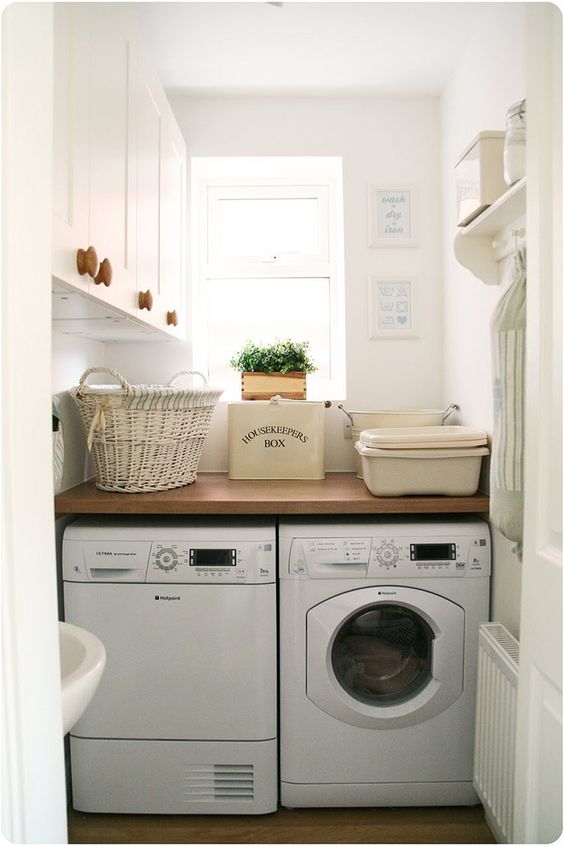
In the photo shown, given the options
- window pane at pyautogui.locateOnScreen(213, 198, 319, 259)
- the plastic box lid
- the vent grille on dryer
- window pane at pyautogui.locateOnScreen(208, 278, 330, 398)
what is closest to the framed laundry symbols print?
window pane at pyautogui.locateOnScreen(208, 278, 330, 398)

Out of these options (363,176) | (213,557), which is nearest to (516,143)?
(363,176)

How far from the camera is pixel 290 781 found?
1.82 metres

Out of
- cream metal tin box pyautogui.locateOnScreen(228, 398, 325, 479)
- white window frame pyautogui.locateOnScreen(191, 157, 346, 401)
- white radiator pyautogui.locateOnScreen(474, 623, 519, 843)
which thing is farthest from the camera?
white window frame pyautogui.locateOnScreen(191, 157, 346, 401)

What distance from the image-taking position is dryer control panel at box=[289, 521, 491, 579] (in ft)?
5.92

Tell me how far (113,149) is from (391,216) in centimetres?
135

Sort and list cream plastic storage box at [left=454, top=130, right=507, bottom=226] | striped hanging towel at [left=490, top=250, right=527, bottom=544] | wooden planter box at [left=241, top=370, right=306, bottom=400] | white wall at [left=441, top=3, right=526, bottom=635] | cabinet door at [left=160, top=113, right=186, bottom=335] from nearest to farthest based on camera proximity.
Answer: striped hanging towel at [left=490, top=250, right=527, bottom=544] → cream plastic storage box at [left=454, top=130, right=507, bottom=226] → white wall at [left=441, top=3, right=526, bottom=635] → cabinet door at [left=160, top=113, right=186, bottom=335] → wooden planter box at [left=241, top=370, right=306, bottom=400]

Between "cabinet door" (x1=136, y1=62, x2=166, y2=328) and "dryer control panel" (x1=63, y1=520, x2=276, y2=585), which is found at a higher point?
"cabinet door" (x1=136, y1=62, x2=166, y2=328)

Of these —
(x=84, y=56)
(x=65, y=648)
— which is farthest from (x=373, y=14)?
(x=65, y=648)

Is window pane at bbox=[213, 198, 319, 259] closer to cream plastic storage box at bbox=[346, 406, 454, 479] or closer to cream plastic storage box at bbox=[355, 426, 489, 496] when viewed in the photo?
cream plastic storage box at bbox=[346, 406, 454, 479]

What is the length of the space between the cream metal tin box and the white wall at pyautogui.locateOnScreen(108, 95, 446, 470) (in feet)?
0.99

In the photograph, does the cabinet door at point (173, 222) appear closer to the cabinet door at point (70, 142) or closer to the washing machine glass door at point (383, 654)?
the cabinet door at point (70, 142)

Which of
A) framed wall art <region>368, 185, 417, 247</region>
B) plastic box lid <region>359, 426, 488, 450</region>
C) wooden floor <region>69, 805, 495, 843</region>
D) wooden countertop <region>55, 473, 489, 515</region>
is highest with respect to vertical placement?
framed wall art <region>368, 185, 417, 247</region>

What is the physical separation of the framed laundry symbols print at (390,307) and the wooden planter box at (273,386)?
0.38m

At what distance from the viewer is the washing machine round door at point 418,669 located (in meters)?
1.81
